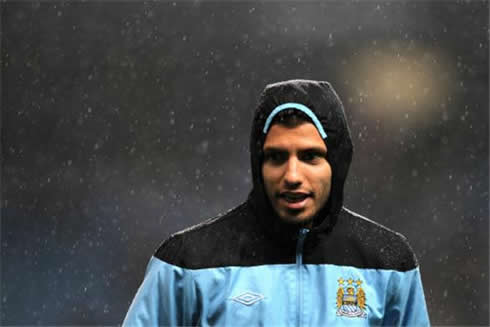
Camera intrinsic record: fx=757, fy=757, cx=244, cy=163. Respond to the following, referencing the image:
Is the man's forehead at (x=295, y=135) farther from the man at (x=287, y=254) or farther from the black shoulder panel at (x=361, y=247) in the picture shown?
the black shoulder panel at (x=361, y=247)

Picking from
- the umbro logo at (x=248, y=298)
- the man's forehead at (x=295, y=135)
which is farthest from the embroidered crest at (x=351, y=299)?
the man's forehead at (x=295, y=135)

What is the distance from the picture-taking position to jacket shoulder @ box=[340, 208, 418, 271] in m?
3.69

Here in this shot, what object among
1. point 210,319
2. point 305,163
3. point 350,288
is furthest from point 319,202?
point 210,319

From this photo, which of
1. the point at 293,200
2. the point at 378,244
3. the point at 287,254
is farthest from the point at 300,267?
the point at 378,244

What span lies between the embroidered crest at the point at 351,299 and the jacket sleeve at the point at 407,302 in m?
0.19

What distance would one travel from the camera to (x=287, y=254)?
3.61 m

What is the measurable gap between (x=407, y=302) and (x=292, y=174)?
932mm

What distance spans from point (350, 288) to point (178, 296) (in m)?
0.81

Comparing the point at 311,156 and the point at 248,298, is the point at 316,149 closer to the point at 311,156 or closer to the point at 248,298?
the point at 311,156

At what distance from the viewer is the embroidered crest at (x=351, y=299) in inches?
140

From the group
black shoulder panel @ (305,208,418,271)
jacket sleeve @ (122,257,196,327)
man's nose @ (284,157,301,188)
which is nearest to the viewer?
man's nose @ (284,157,301,188)

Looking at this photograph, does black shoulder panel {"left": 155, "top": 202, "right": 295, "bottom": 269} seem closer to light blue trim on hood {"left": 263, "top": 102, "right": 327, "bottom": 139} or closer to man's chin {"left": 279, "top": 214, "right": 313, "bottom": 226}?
man's chin {"left": 279, "top": 214, "right": 313, "bottom": 226}

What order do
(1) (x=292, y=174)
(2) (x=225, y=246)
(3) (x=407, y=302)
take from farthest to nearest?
(3) (x=407, y=302) < (2) (x=225, y=246) < (1) (x=292, y=174)

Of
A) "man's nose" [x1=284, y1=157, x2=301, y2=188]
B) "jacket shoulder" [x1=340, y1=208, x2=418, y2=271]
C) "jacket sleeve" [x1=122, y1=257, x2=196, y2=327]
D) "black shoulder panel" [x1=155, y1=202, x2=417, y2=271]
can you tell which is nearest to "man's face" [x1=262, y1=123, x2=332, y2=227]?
"man's nose" [x1=284, y1=157, x2=301, y2=188]
